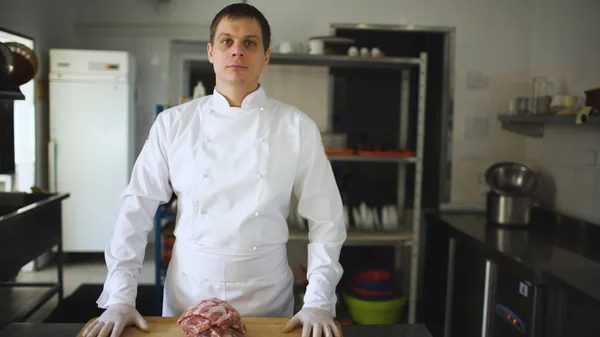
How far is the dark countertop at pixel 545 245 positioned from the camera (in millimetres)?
2070

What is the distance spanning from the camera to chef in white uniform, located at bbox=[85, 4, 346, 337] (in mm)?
1455

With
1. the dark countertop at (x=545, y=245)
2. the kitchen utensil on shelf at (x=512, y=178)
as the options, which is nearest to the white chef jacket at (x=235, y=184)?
the dark countertop at (x=545, y=245)

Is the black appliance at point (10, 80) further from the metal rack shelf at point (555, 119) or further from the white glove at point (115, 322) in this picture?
the metal rack shelf at point (555, 119)

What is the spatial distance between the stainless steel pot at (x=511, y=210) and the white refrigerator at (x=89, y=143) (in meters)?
2.73

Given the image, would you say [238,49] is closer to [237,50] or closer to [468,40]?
[237,50]

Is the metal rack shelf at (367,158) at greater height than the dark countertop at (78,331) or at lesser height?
greater

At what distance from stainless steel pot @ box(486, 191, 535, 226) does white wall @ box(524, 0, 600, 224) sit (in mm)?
252

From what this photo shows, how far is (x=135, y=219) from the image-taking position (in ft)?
4.71

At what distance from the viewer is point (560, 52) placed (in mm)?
3215

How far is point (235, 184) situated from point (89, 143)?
10.3 ft

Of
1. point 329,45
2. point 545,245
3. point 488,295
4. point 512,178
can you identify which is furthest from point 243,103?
point 512,178

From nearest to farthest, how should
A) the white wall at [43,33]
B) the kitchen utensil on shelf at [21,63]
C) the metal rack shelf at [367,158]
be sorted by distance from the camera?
the kitchen utensil on shelf at [21,63] < the metal rack shelf at [367,158] < the white wall at [43,33]

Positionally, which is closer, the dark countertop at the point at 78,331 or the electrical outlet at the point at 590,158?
the dark countertop at the point at 78,331

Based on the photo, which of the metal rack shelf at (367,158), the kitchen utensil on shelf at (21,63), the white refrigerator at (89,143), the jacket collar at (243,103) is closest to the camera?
the jacket collar at (243,103)
